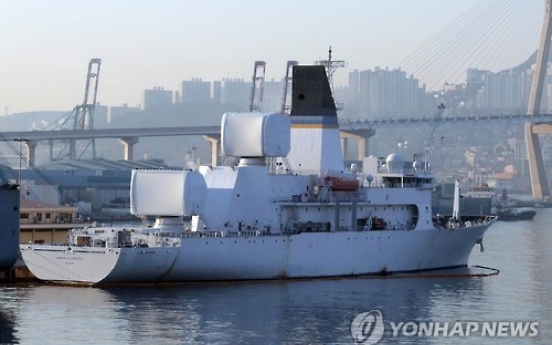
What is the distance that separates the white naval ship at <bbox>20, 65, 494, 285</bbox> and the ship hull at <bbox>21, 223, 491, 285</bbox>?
26 millimetres

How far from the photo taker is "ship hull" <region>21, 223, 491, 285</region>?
34562 millimetres

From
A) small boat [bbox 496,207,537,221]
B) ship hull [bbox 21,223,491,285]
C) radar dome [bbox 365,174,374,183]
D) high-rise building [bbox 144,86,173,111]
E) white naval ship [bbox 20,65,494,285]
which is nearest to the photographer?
ship hull [bbox 21,223,491,285]

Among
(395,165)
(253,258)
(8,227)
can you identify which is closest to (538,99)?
(395,165)

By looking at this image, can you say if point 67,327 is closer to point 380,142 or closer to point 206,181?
point 206,181

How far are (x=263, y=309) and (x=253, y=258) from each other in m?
4.50

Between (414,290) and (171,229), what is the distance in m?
6.15

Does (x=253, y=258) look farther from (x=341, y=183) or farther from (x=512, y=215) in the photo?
(x=512, y=215)

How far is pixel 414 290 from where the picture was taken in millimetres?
36281

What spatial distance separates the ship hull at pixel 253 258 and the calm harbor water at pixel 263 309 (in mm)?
368

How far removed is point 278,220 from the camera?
125 ft

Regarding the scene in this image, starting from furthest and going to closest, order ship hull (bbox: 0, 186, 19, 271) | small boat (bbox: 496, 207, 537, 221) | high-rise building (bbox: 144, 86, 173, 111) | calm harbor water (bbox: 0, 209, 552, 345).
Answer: high-rise building (bbox: 144, 86, 173, 111)
small boat (bbox: 496, 207, 537, 221)
ship hull (bbox: 0, 186, 19, 271)
calm harbor water (bbox: 0, 209, 552, 345)

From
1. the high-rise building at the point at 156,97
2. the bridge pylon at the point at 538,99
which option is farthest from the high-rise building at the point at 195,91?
the bridge pylon at the point at 538,99

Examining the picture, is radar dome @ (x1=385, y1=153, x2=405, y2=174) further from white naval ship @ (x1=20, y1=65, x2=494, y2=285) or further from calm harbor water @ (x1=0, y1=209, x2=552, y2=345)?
calm harbor water @ (x1=0, y1=209, x2=552, y2=345)

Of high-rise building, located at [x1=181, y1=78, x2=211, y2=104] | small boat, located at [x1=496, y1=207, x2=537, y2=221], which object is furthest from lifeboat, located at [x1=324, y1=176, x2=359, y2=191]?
high-rise building, located at [x1=181, y1=78, x2=211, y2=104]
